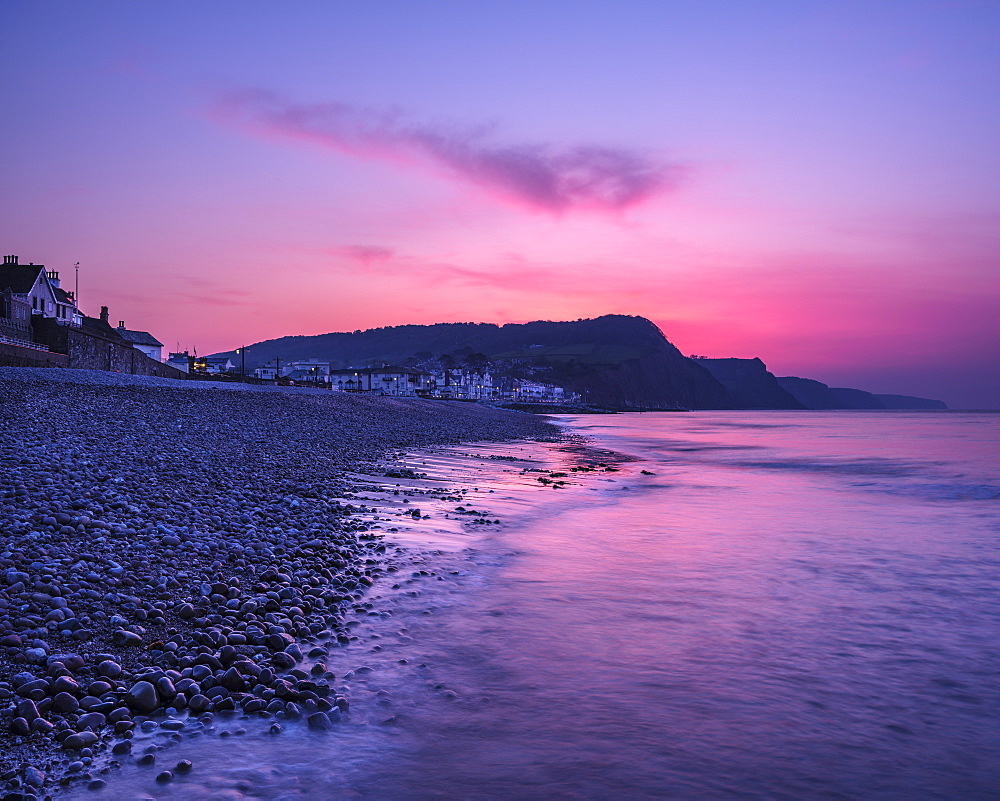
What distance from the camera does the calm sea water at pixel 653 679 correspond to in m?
3.99

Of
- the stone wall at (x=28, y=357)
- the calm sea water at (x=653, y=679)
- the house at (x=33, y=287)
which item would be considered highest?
the house at (x=33, y=287)

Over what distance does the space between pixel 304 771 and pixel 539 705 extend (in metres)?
1.81

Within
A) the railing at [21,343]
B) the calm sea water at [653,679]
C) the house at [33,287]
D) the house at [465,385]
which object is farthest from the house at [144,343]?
the house at [465,385]

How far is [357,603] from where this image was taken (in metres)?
6.59

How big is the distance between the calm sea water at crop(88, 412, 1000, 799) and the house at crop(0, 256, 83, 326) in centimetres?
4561

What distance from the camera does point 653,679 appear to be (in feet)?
18.0

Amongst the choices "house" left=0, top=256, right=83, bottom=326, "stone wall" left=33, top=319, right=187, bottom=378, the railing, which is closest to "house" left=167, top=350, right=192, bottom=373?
"house" left=0, top=256, right=83, bottom=326

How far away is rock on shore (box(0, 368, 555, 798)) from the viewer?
405cm

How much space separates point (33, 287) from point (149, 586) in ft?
173

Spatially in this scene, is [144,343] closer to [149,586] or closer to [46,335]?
[46,335]

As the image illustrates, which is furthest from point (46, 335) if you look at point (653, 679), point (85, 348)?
point (653, 679)

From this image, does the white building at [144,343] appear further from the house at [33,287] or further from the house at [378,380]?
the house at [378,380]

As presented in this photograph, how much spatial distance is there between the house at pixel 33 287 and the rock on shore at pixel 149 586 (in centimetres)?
3848

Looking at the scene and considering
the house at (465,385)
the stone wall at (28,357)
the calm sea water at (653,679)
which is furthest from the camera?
the house at (465,385)
